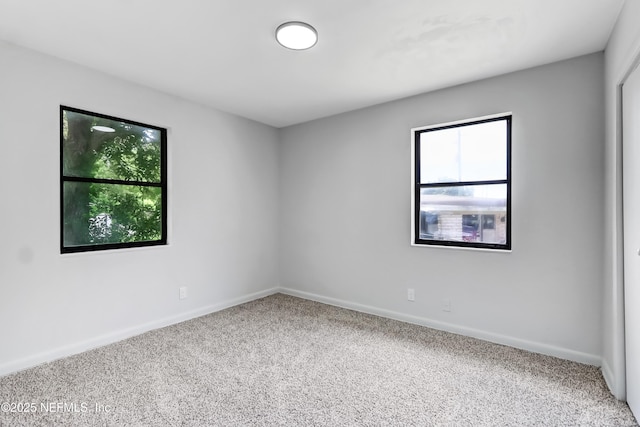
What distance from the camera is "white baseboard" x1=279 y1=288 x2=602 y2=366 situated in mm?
2535

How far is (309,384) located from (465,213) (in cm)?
212

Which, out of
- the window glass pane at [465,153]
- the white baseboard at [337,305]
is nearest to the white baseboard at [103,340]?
the white baseboard at [337,305]

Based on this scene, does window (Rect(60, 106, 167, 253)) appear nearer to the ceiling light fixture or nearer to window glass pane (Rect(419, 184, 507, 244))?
the ceiling light fixture

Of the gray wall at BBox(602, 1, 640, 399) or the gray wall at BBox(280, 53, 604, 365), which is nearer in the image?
the gray wall at BBox(602, 1, 640, 399)

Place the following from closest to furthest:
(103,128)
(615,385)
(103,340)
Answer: (615,385)
(103,340)
(103,128)

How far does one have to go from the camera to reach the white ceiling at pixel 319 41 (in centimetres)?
197

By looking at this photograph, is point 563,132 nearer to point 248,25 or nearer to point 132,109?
point 248,25

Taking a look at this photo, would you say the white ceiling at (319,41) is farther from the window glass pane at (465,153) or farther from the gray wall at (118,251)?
the window glass pane at (465,153)

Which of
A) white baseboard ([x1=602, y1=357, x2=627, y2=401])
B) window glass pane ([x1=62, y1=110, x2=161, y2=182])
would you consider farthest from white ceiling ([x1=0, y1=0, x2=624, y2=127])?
white baseboard ([x1=602, y1=357, x2=627, y2=401])

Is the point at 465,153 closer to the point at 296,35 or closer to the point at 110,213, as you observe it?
the point at 296,35

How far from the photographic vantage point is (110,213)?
9.87 ft

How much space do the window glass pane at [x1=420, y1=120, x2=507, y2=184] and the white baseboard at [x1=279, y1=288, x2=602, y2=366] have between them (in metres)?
1.43

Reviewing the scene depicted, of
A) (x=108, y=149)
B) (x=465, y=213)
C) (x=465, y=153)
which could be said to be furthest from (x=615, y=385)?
(x=108, y=149)

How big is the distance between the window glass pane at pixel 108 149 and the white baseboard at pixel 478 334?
8.34ft
